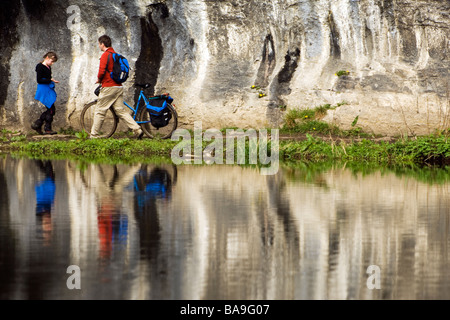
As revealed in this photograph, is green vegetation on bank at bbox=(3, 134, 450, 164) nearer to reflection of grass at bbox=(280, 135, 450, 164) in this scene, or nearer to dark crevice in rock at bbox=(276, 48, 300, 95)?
reflection of grass at bbox=(280, 135, 450, 164)

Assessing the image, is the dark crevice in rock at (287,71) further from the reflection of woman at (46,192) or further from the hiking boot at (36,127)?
the reflection of woman at (46,192)

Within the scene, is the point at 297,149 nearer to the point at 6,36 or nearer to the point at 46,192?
the point at 46,192

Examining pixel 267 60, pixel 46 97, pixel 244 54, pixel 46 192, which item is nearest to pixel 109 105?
pixel 46 97

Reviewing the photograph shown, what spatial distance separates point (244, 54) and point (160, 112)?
356 cm

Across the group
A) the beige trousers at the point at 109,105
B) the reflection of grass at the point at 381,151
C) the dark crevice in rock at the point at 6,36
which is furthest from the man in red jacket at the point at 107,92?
the dark crevice in rock at the point at 6,36

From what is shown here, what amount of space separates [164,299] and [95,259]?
1.29m

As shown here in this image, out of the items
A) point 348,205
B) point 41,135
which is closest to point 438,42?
point 41,135

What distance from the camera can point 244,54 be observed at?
22328 millimetres

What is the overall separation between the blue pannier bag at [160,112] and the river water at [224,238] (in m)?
7.30

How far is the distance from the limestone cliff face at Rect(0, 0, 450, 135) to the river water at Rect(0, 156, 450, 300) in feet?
29.5

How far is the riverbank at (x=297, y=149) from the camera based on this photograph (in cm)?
1645

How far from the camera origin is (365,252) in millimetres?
7039

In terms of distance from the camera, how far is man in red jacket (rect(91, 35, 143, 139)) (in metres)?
18.2
